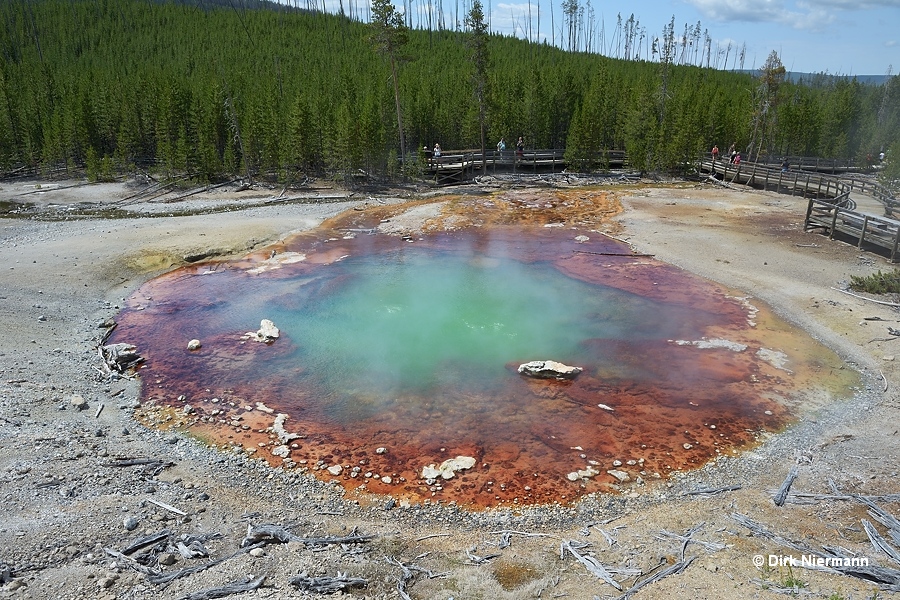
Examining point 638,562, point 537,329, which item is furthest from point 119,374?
point 638,562

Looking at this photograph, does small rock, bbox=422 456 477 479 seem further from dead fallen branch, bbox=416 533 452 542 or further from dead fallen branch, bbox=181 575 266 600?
dead fallen branch, bbox=181 575 266 600

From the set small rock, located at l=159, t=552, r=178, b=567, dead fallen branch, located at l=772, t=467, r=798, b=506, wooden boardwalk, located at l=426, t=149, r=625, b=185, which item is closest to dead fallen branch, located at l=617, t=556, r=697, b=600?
dead fallen branch, located at l=772, t=467, r=798, b=506

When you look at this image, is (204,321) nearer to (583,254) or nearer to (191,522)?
(191,522)

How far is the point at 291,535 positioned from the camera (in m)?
8.98

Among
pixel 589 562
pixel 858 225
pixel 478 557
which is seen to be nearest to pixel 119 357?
pixel 478 557

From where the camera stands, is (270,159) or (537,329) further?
(270,159)

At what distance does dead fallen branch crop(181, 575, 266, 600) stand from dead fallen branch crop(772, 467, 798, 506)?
860 centimetres

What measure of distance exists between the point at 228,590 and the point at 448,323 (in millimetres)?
12395

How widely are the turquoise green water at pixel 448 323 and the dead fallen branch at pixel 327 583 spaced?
6982 millimetres

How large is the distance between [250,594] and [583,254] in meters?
21.2

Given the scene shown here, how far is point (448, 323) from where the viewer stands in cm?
1906

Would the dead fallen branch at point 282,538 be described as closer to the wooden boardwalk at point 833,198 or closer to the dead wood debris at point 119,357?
the dead wood debris at point 119,357

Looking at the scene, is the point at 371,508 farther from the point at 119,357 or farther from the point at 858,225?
the point at 858,225

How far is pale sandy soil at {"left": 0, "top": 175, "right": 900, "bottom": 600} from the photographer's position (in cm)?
772
